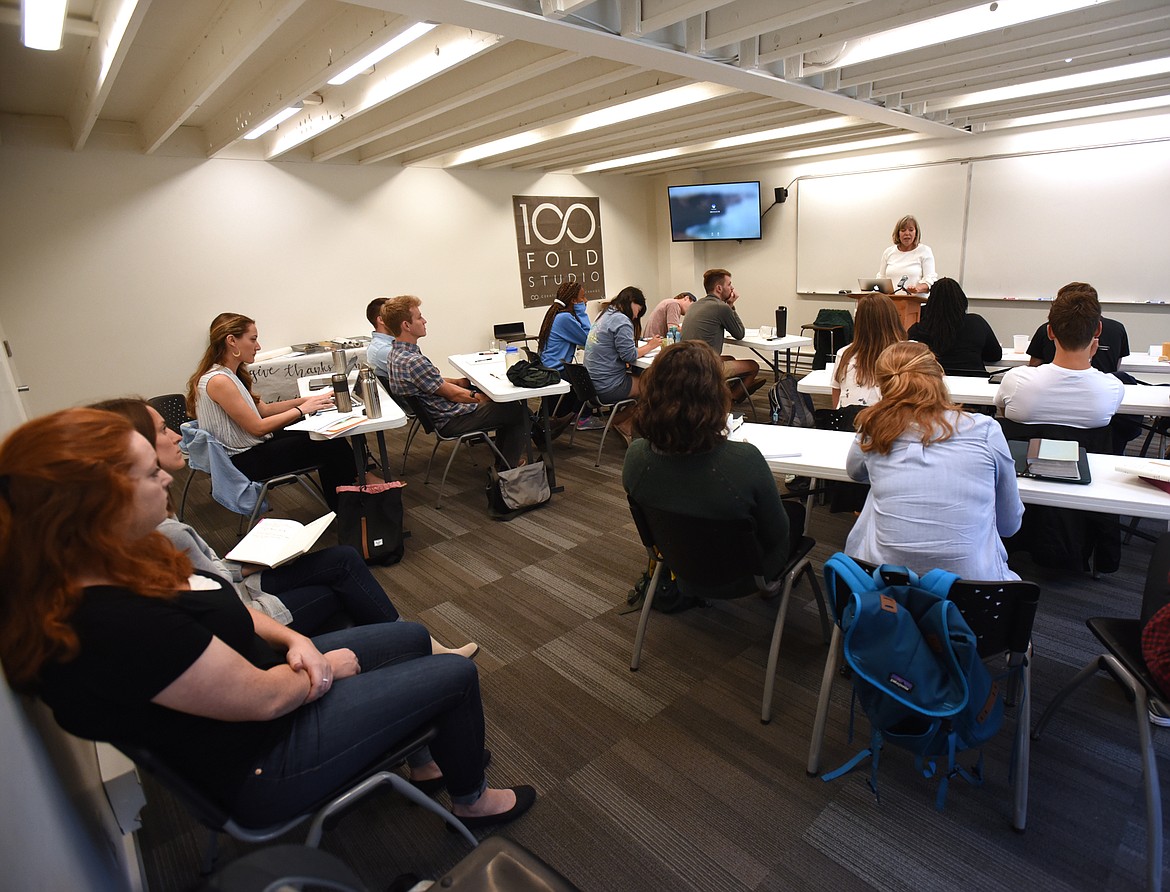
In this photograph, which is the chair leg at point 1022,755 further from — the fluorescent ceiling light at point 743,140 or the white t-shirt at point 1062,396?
the fluorescent ceiling light at point 743,140

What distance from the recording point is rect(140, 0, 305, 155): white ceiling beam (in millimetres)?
2586

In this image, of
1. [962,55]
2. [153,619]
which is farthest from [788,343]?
[153,619]

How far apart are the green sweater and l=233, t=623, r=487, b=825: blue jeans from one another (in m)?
0.78

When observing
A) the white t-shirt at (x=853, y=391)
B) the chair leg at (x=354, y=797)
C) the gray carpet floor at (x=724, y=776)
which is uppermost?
the white t-shirt at (x=853, y=391)

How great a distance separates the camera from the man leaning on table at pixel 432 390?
378 cm

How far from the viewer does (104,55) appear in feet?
10.2

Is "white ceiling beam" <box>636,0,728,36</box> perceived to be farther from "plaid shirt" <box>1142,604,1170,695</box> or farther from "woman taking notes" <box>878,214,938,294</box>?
"woman taking notes" <box>878,214,938,294</box>

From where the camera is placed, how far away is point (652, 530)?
2084mm

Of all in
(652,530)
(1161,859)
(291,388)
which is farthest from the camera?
(291,388)

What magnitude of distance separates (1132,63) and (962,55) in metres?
1.41

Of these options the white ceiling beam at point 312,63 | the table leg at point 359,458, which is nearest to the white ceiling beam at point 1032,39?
the white ceiling beam at point 312,63

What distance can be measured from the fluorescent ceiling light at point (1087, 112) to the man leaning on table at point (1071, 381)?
413 cm

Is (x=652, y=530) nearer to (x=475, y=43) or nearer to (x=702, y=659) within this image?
(x=702, y=659)

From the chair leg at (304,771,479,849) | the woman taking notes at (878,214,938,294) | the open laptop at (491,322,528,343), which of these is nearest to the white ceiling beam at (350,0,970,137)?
the woman taking notes at (878,214,938,294)
